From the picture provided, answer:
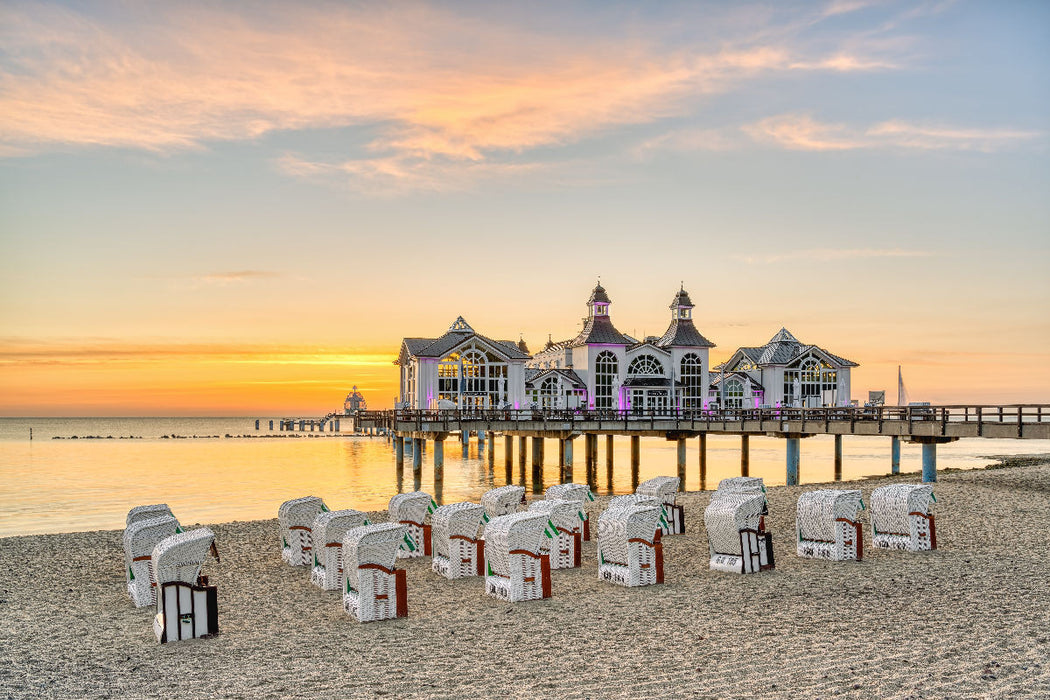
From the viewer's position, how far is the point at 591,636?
10734mm

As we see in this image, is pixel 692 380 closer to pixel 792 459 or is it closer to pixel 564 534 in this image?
pixel 792 459

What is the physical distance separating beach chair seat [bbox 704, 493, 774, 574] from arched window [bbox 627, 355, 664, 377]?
39.7 meters

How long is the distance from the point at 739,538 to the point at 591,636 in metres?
4.39

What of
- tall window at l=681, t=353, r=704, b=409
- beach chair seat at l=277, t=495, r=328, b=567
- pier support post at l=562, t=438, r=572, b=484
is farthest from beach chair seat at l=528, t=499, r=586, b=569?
tall window at l=681, t=353, r=704, b=409

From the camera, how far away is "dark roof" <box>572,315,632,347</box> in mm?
53562

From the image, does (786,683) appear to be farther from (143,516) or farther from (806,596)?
(143,516)

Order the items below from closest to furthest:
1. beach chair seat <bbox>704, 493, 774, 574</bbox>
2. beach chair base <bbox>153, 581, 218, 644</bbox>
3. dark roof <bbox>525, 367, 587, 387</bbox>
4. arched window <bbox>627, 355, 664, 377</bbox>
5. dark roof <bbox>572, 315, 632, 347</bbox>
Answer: beach chair base <bbox>153, 581, 218, 644</bbox> < beach chair seat <bbox>704, 493, 774, 574</bbox> < dark roof <bbox>525, 367, 587, 387</bbox> < dark roof <bbox>572, 315, 632, 347</bbox> < arched window <bbox>627, 355, 664, 377</bbox>

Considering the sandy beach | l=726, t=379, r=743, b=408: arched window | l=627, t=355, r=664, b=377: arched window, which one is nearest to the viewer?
the sandy beach

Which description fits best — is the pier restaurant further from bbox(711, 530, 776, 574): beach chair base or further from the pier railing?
bbox(711, 530, 776, 574): beach chair base

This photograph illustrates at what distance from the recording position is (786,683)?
862 centimetres

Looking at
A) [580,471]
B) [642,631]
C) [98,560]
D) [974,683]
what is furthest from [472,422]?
[974,683]

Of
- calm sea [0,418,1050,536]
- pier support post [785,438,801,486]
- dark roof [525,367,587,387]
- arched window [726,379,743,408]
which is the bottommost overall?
calm sea [0,418,1050,536]

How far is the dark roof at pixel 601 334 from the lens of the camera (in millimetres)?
53562

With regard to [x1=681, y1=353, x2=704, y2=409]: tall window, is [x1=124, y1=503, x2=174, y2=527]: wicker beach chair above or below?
below
